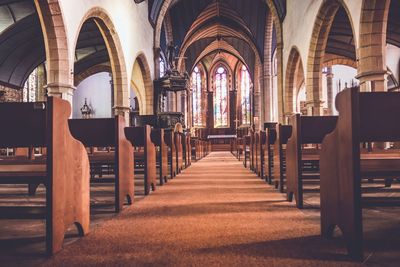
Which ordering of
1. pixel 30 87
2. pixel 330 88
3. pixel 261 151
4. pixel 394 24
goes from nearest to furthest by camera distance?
pixel 261 151
pixel 394 24
pixel 30 87
pixel 330 88

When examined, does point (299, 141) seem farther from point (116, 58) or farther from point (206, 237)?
point (116, 58)

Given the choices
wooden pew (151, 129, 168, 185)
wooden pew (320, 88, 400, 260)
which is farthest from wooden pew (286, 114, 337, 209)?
wooden pew (151, 129, 168, 185)

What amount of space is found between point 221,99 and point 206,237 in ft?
84.6

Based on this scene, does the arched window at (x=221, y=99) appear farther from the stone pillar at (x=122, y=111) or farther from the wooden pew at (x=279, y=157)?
the wooden pew at (x=279, y=157)

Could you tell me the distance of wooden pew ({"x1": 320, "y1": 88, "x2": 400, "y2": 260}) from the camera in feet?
5.08

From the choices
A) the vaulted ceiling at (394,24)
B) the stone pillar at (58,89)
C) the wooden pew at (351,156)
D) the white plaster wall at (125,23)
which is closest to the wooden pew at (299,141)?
the wooden pew at (351,156)

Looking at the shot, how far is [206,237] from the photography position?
1984mm

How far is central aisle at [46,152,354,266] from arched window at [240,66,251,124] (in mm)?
23480

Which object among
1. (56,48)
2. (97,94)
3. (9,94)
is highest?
(97,94)

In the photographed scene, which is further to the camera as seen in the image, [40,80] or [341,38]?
[40,80]

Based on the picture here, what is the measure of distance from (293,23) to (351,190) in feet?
33.9

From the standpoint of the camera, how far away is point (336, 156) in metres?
1.77

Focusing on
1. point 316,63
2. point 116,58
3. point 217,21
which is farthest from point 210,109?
point 316,63

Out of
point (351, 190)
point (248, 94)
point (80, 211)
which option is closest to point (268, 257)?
point (351, 190)
